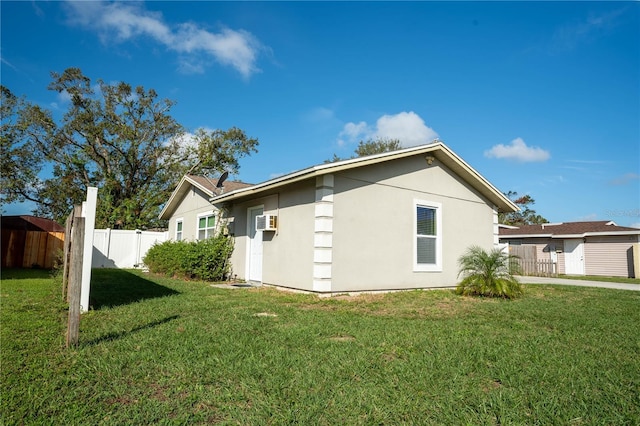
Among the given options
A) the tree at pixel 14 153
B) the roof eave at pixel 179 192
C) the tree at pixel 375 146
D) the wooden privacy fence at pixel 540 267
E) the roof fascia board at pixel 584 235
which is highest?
the tree at pixel 375 146

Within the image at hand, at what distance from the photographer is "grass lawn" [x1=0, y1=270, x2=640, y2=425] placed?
2566 mm

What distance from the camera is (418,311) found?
6.65 m

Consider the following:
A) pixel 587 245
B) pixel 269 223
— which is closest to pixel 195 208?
pixel 269 223

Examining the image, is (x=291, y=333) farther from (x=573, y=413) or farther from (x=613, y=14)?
(x=613, y=14)

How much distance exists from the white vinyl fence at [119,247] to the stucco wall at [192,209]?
231 cm

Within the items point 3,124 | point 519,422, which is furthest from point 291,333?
point 3,124

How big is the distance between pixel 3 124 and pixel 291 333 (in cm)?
2667

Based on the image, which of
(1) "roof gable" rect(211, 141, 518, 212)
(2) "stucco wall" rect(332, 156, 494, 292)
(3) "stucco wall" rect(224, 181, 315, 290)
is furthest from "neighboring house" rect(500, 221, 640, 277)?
(3) "stucco wall" rect(224, 181, 315, 290)

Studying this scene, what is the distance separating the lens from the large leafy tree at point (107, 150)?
24.0 metres

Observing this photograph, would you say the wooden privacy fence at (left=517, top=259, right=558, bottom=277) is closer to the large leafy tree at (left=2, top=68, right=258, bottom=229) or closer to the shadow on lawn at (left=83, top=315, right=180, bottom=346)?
the shadow on lawn at (left=83, top=315, right=180, bottom=346)

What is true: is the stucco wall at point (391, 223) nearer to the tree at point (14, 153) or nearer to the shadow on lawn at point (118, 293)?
the shadow on lawn at point (118, 293)

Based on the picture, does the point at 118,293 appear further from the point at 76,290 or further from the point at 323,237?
the point at 323,237

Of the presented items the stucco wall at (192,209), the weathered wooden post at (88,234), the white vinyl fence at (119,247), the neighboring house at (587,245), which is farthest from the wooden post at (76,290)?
the neighboring house at (587,245)

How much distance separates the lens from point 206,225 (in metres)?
14.4
